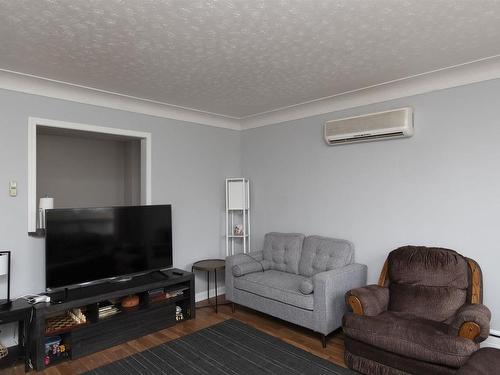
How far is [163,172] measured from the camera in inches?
169

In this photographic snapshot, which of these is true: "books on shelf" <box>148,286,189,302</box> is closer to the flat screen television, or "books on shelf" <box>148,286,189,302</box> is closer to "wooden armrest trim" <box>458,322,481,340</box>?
the flat screen television

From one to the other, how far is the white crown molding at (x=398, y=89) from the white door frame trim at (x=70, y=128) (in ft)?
5.29

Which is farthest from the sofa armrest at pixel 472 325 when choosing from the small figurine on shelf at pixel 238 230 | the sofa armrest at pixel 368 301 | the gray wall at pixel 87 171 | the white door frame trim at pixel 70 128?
the gray wall at pixel 87 171

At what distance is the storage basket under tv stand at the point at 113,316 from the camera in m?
2.88

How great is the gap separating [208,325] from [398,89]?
10.7 ft

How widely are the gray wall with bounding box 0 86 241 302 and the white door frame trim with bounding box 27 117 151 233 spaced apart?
0.14 ft

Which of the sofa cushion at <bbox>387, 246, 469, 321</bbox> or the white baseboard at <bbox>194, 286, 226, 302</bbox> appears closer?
the sofa cushion at <bbox>387, 246, 469, 321</bbox>

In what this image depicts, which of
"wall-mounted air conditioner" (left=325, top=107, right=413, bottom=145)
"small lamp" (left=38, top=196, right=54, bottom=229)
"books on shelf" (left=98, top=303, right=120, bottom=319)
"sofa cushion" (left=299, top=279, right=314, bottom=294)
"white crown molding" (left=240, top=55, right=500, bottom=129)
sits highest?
"white crown molding" (left=240, top=55, right=500, bottom=129)

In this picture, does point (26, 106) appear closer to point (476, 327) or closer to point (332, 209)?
point (332, 209)

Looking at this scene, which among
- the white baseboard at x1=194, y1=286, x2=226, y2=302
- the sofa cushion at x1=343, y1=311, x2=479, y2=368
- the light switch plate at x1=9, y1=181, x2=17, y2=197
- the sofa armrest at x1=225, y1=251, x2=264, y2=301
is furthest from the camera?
the white baseboard at x1=194, y1=286, x2=226, y2=302

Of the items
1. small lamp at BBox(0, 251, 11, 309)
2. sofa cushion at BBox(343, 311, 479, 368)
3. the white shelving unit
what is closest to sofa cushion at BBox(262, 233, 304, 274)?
the white shelving unit

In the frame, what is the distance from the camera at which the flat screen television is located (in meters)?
3.17

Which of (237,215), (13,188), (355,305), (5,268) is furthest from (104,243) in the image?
(355,305)

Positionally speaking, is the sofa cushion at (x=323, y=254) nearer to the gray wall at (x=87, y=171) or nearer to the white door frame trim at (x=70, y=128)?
the white door frame trim at (x=70, y=128)
